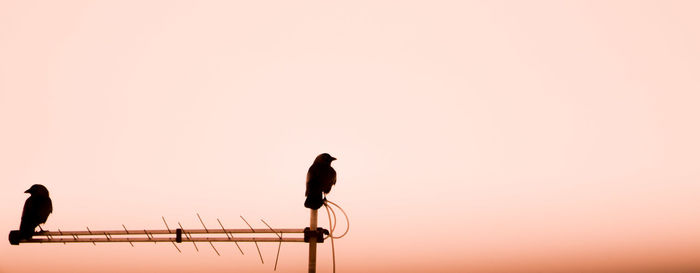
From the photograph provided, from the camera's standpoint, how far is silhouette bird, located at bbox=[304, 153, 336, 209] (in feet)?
33.1

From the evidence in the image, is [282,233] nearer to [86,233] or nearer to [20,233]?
[86,233]

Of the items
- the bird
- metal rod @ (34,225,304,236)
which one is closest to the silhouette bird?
metal rod @ (34,225,304,236)

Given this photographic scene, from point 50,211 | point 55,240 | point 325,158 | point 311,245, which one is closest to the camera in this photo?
point 311,245

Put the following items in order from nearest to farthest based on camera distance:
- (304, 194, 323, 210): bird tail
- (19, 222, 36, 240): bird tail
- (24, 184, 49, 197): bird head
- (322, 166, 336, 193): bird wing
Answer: (304, 194, 323, 210): bird tail → (322, 166, 336, 193): bird wing → (19, 222, 36, 240): bird tail → (24, 184, 49, 197): bird head

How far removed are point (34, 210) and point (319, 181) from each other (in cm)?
629

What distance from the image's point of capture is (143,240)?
36.2 ft

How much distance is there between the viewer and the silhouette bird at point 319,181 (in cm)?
1010

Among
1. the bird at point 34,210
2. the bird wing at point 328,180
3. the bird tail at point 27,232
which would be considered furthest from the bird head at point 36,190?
the bird wing at point 328,180

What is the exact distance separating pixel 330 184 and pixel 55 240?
18.6 feet

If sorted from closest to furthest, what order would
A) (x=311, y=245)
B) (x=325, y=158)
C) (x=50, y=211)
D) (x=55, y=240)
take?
(x=311, y=245) → (x=325, y=158) → (x=55, y=240) → (x=50, y=211)

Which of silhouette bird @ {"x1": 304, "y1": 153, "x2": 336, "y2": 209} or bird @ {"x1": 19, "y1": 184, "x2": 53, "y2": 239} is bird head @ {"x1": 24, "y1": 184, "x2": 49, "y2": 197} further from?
silhouette bird @ {"x1": 304, "y1": 153, "x2": 336, "y2": 209}

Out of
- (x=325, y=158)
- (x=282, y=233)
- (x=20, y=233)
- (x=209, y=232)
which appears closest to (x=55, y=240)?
(x=20, y=233)

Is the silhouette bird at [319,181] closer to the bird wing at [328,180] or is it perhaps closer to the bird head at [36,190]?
the bird wing at [328,180]

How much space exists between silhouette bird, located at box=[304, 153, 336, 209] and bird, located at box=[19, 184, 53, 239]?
6.00 meters
